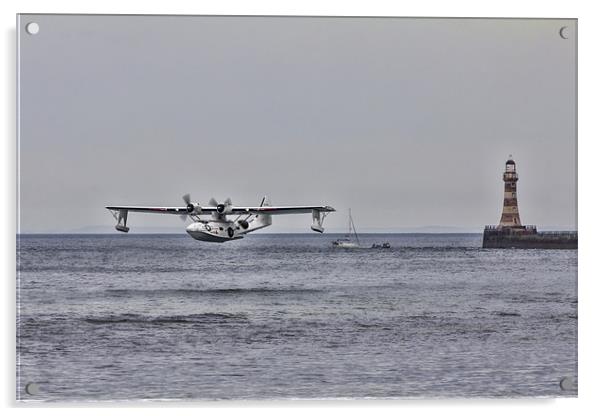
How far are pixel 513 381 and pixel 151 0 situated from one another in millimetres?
3700

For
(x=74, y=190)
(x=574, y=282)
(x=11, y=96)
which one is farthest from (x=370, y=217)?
(x=11, y=96)

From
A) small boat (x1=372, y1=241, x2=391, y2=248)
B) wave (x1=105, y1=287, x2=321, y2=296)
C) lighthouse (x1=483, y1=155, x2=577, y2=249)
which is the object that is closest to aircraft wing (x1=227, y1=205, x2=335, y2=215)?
wave (x1=105, y1=287, x2=321, y2=296)

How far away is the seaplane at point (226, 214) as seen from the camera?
8.05 metres

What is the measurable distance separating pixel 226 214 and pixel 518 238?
230 cm

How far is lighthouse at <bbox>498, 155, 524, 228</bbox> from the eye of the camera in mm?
7988

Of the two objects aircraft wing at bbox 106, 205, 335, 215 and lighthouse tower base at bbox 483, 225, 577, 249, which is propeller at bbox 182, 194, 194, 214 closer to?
aircraft wing at bbox 106, 205, 335, 215

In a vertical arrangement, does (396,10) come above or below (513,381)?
above

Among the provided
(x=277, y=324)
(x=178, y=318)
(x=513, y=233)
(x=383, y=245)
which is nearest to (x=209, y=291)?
(x=178, y=318)

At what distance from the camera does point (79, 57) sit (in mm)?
7637

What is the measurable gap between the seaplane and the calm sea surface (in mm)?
141

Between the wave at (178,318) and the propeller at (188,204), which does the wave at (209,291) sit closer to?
the wave at (178,318)

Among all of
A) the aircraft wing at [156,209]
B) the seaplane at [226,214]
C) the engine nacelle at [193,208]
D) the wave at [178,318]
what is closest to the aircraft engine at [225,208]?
the seaplane at [226,214]
